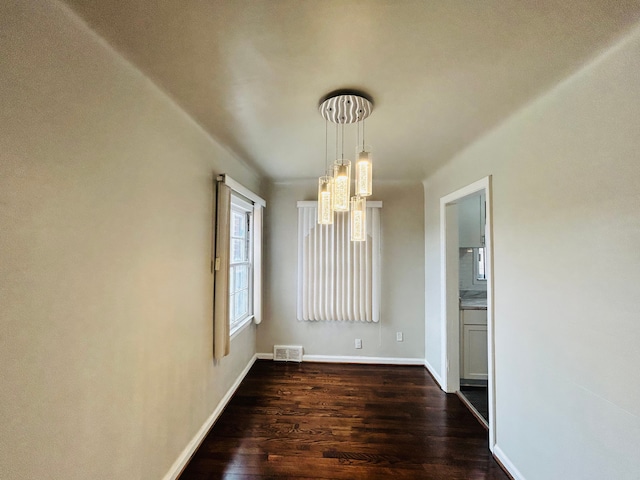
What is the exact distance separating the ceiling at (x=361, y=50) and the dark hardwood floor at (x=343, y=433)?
2.42 m

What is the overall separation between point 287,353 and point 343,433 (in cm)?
159

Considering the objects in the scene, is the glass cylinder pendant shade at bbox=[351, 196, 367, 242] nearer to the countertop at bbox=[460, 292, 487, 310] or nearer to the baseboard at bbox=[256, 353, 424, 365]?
the countertop at bbox=[460, 292, 487, 310]

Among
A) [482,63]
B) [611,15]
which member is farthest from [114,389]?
[611,15]

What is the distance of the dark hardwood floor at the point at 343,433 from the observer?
6.26 feet

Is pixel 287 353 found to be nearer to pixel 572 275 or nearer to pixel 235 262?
pixel 235 262

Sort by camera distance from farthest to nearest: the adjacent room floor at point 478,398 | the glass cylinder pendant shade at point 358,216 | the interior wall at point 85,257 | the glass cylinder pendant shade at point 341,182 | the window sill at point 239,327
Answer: the window sill at point 239,327
the adjacent room floor at point 478,398
the glass cylinder pendant shade at point 358,216
the glass cylinder pendant shade at point 341,182
the interior wall at point 85,257

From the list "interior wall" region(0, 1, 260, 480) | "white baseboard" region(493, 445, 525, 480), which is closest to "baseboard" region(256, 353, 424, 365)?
"white baseboard" region(493, 445, 525, 480)

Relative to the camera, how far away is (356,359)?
12.2 ft

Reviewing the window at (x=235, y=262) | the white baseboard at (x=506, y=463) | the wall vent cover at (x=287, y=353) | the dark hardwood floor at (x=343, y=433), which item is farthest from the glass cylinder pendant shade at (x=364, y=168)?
the wall vent cover at (x=287, y=353)

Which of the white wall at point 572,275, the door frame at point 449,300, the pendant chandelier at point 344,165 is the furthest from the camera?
the door frame at point 449,300

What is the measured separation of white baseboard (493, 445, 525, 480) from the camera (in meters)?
1.78

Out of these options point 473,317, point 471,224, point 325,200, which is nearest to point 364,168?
point 325,200

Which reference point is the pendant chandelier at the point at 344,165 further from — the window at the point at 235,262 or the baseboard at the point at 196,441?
the baseboard at the point at 196,441

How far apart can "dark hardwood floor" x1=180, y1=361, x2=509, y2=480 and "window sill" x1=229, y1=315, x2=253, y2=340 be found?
2.02 ft
